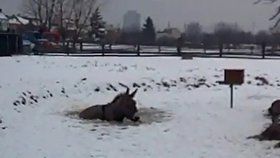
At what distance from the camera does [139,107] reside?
56.1ft

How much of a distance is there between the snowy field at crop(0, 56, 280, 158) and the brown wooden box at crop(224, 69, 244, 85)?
0.79 metres

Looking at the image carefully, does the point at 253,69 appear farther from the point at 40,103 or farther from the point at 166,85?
the point at 40,103

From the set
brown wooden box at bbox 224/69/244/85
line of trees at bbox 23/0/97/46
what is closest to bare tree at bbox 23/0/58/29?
line of trees at bbox 23/0/97/46

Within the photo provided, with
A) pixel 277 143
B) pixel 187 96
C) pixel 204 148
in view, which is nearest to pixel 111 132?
pixel 204 148

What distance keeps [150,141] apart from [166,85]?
37.1 feet

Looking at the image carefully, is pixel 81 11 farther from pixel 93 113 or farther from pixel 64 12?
pixel 93 113

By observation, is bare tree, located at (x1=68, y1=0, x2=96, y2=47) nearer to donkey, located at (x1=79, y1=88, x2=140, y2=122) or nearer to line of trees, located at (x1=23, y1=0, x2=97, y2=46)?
line of trees, located at (x1=23, y1=0, x2=97, y2=46)

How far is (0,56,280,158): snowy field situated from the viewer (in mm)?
10938

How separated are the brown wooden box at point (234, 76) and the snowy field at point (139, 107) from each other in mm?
785

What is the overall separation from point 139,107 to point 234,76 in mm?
2816

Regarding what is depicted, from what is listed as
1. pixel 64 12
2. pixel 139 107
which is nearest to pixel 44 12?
pixel 64 12

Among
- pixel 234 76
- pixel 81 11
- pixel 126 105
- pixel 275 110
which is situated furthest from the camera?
pixel 81 11

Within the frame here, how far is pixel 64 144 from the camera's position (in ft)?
36.8

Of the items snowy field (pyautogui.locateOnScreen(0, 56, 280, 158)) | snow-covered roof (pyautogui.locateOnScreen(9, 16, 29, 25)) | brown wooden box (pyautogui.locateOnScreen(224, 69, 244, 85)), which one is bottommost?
snowy field (pyautogui.locateOnScreen(0, 56, 280, 158))
